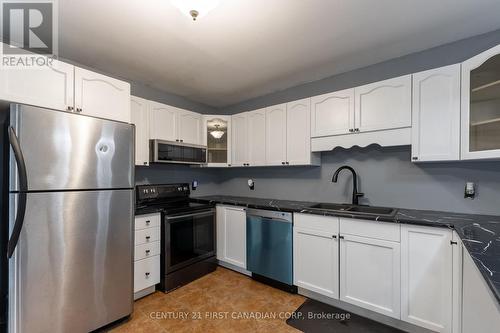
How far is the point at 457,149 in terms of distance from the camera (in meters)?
1.78

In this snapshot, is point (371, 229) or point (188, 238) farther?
point (188, 238)

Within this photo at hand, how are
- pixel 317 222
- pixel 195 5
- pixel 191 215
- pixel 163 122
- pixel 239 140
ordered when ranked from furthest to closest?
pixel 239 140
pixel 163 122
pixel 191 215
pixel 317 222
pixel 195 5

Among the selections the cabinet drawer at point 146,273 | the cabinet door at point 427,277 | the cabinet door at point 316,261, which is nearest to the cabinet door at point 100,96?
the cabinet drawer at point 146,273

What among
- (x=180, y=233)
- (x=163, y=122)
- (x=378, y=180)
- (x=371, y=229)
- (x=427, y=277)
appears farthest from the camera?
(x=163, y=122)

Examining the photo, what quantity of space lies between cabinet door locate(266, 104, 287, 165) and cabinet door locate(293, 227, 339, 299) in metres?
0.95

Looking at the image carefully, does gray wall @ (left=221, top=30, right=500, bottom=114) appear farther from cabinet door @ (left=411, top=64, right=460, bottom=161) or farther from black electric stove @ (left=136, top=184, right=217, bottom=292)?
black electric stove @ (left=136, top=184, right=217, bottom=292)

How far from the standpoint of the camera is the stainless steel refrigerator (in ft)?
4.58

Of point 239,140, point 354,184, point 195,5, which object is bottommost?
point 354,184

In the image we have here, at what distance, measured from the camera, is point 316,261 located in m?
2.17

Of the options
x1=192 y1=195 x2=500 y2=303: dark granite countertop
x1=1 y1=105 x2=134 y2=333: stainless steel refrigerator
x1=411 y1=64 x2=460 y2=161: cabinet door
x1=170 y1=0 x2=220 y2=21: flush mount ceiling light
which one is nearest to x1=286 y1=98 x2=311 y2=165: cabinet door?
x1=192 y1=195 x2=500 y2=303: dark granite countertop

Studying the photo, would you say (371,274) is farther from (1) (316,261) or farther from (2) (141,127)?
(2) (141,127)

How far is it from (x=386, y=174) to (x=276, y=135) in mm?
1289

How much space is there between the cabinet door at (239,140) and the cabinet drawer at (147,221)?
134cm

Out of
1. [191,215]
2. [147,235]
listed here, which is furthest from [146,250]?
[191,215]
